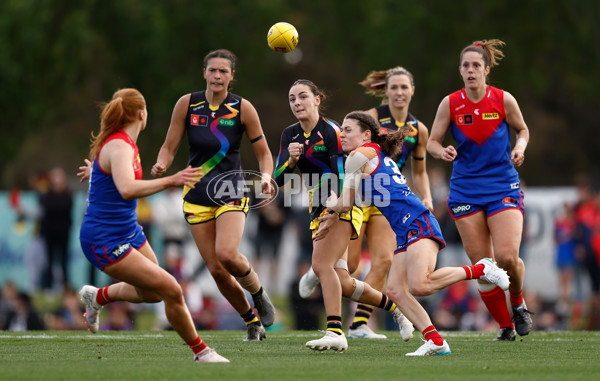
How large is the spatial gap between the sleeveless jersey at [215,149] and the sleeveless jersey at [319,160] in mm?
495

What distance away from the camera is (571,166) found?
28828mm

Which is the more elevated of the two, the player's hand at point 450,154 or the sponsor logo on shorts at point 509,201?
the player's hand at point 450,154

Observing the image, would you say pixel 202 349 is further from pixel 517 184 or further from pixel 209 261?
pixel 517 184

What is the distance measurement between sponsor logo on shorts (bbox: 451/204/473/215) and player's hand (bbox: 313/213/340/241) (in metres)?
1.41

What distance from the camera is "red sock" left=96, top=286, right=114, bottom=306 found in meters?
8.14

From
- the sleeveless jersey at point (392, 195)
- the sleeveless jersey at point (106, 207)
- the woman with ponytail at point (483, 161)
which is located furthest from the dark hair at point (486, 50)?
the sleeveless jersey at point (106, 207)

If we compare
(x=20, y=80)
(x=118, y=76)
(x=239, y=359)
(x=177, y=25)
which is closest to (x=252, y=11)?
(x=177, y=25)

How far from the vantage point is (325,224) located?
772 centimetres

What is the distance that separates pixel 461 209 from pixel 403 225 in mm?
1305

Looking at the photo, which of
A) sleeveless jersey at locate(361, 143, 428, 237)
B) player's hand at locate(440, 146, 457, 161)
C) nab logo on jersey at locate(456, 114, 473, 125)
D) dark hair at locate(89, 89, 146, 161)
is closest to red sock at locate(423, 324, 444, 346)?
sleeveless jersey at locate(361, 143, 428, 237)

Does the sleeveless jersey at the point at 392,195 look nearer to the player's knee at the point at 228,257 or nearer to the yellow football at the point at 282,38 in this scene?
the player's knee at the point at 228,257

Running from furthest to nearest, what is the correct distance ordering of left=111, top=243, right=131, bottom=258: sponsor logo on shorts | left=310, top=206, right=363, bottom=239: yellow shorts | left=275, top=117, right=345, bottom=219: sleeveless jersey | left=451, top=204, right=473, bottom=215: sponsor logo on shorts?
left=451, top=204, right=473, bottom=215: sponsor logo on shorts, left=275, top=117, right=345, bottom=219: sleeveless jersey, left=310, top=206, right=363, bottom=239: yellow shorts, left=111, top=243, right=131, bottom=258: sponsor logo on shorts

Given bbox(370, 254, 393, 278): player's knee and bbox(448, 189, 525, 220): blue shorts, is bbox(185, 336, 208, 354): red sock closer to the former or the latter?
bbox(370, 254, 393, 278): player's knee

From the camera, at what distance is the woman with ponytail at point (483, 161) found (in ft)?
27.5
